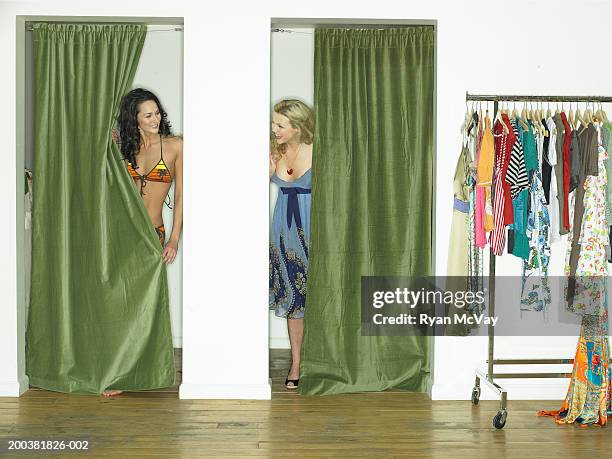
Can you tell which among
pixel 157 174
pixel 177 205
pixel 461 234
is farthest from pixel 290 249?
pixel 461 234

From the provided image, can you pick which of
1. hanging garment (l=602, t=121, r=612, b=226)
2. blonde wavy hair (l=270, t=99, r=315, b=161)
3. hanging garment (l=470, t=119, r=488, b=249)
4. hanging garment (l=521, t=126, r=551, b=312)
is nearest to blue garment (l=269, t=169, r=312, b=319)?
blonde wavy hair (l=270, t=99, r=315, b=161)

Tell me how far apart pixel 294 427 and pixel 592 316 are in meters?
1.61

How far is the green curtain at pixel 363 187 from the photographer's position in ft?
14.5

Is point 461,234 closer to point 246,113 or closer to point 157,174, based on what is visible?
point 246,113

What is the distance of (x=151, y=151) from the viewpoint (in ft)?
15.9

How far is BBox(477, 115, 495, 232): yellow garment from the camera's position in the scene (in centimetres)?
392

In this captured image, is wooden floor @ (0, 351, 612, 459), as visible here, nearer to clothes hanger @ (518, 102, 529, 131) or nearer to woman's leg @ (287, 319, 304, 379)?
woman's leg @ (287, 319, 304, 379)

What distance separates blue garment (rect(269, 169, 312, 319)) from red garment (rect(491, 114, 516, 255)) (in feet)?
4.66

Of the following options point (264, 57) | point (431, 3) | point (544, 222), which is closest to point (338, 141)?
point (264, 57)

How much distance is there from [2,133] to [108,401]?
5.31 ft

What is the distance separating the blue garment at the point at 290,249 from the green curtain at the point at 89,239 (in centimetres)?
83

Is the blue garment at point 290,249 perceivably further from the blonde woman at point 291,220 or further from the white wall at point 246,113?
the white wall at point 246,113

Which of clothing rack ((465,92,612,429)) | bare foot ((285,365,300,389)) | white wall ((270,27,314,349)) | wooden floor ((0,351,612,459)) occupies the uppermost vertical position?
white wall ((270,27,314,349))

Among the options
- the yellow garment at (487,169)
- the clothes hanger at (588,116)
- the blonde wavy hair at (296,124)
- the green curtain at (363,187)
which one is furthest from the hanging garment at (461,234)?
the blonde wavy hair at (296,124)
